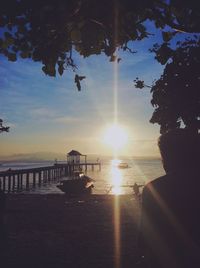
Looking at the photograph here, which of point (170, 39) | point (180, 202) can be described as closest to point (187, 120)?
point (170, 39)

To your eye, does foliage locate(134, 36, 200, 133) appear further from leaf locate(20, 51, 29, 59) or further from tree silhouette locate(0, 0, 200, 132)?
leaf locate(20, 51, 29, 59)

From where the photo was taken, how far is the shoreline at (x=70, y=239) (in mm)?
9352

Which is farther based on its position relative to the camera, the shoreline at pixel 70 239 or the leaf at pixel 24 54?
the shoreline at pixel 70 239

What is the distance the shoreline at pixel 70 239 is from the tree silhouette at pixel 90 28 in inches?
155

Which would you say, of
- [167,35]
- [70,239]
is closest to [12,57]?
[167,35]

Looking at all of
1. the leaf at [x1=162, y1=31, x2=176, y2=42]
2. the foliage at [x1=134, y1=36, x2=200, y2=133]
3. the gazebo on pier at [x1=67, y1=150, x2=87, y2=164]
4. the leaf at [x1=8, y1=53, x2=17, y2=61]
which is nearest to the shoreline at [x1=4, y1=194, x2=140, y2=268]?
the foliage at [x1=134, y1=36, x2=200, y2=133]

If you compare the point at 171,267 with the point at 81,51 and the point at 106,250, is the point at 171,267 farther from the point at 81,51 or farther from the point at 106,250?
the point at 106,250

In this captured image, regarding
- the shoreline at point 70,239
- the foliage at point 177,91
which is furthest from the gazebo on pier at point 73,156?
the foliage at point 177,91

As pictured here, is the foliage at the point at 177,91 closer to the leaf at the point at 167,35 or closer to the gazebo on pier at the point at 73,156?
the leaf at the point at 167,35

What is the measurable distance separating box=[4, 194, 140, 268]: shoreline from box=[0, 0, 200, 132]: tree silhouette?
393 cm

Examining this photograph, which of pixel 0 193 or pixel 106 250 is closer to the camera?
pixel 0 193

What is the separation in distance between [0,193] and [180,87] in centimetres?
469

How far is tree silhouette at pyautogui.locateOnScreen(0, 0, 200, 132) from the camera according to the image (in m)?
4.89

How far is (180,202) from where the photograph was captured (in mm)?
3455
